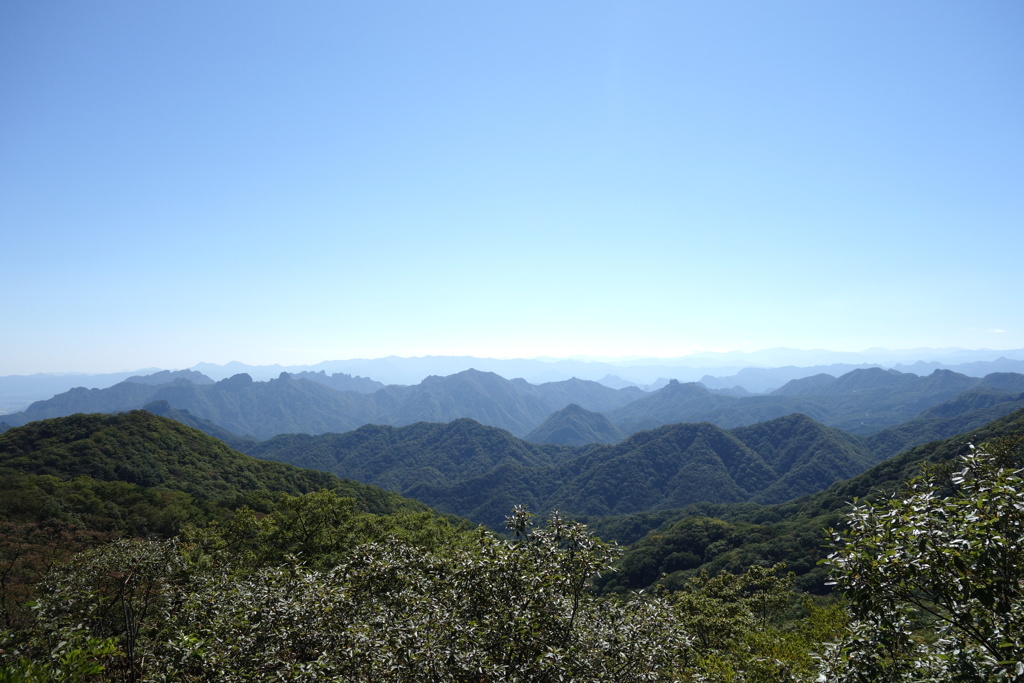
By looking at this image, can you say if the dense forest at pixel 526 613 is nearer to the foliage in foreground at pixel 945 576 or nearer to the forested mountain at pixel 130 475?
the foliage in foreground at pixel 945 576

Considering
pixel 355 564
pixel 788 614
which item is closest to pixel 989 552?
pixel 355 564

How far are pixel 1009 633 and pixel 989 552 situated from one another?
46.1 inches

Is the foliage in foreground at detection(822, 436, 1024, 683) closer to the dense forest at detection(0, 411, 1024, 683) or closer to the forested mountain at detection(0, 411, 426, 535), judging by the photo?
the dense forest at detection(0, 411, 1024, 683)

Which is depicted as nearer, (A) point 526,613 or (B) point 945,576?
(B) point 945,576

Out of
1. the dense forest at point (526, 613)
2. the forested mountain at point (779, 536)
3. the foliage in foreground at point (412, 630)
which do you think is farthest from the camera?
the forested mountain at point (779, 536)

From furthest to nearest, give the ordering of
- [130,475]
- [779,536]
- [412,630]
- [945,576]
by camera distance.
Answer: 1. [779,536]
2. [130,475]
3. [412,630]
4. [945,576]

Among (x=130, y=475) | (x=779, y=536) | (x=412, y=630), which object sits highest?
(x=412, y=630)

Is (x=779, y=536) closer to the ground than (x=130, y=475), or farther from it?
closer to the ground

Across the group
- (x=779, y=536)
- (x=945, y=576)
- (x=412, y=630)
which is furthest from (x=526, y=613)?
(x=779, y=536)

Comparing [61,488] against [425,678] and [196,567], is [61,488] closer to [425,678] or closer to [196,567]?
[196,567]

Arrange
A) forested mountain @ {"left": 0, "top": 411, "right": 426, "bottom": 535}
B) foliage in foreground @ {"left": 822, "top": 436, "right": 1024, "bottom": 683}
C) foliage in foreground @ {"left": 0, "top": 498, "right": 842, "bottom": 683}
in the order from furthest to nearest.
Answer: forested mountain @ {"left": 0, "top": 411, "right": 426, "bottom": 535} → foliage in foreground @ {"left": 0, "top": 498, "right": 842, "bottom": 683} → foliage in foreground @ {"left": 822, "top": 436, "right": 1024, "bottom": 683}

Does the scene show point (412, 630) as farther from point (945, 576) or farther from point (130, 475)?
point (130, 475)

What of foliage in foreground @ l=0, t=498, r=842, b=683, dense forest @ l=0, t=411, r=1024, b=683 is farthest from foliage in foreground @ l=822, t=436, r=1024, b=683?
foliage in foreground @ l=0, t=498, r=842, b=683

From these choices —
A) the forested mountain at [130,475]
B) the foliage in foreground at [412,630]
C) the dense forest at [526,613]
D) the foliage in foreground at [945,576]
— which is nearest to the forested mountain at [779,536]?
the forested mountain at [130,475]
